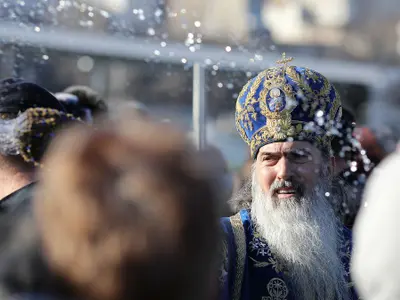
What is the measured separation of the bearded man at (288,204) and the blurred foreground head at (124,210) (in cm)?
152

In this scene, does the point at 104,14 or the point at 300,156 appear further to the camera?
the point at 104,14

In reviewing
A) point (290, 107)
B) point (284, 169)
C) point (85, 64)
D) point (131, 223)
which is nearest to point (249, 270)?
point (284, 169)

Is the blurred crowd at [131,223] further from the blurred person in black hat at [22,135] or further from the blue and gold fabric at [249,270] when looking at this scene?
the blue and gold fabric at [249,270]

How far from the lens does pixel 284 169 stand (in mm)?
3395

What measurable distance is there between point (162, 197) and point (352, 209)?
2.84 m

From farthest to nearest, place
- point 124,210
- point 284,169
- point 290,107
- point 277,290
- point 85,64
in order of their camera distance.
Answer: point 85,64
point 290,107
point 284,169
point 277,290
point 124,210

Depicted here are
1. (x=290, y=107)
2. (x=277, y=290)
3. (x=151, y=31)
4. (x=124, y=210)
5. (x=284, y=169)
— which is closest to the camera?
(x=124, y=210)

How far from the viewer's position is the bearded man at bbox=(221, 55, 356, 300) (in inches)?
126

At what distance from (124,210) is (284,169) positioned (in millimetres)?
1929

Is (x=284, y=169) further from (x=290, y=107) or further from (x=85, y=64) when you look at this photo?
(x=85, y=64)

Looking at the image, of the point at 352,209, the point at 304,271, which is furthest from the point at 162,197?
the point at 352,209

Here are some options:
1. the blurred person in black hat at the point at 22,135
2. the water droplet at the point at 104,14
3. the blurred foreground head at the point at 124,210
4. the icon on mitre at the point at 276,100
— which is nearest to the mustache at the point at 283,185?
the icon on mitre at the point at 276,100

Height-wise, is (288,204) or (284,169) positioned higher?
(284,169)

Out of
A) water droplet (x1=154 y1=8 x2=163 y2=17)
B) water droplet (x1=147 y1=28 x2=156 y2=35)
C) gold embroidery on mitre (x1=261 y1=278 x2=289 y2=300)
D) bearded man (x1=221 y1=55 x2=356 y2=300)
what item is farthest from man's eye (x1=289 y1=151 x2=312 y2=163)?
water droplet (x1=154 y1=8 x2=163 y2=17)
